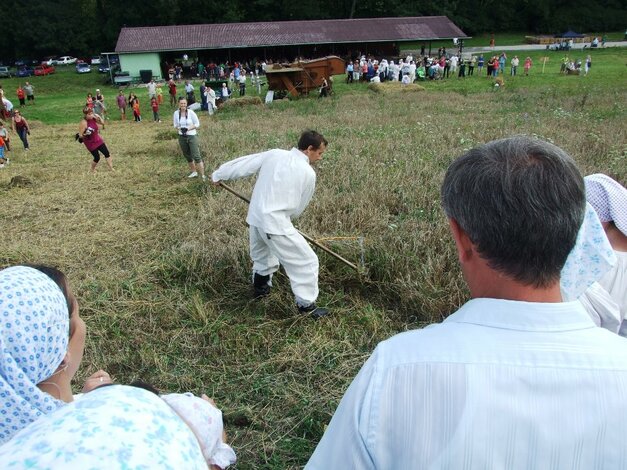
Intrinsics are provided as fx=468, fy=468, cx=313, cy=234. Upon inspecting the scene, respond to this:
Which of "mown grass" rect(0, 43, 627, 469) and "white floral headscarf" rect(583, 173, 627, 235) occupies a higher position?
"white floral headscarf" rect(583, 173, 627, 235)

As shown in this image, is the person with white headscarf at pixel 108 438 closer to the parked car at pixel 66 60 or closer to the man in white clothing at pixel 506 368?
the man in white clothing at pixel 506 368

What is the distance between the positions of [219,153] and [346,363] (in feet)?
22.3

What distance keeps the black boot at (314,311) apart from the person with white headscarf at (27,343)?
265cm

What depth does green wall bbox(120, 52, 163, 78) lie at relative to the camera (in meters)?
32.8

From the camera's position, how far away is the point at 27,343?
1075 mm

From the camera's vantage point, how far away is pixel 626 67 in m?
25.7

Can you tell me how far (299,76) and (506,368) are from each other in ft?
68.0

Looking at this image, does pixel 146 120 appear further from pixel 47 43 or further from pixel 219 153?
pixel 47 43

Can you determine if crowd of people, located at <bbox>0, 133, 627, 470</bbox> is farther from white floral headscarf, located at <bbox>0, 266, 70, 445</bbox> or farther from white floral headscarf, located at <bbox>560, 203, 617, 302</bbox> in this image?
white floral headscarf, located at <bbox>560, 203, 617, 302</bbox>

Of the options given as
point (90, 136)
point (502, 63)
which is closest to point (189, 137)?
point (90, 136)

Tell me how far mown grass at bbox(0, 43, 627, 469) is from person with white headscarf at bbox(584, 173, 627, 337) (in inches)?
66.4

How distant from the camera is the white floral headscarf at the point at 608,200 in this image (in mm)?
1879

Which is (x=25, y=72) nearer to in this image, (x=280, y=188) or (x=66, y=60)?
(x=66, y=60)

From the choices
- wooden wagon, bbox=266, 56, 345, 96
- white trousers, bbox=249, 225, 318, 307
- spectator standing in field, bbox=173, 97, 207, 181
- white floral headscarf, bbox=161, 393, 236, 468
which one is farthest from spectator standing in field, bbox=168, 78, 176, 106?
white floral headscarf, bbox=161, 393, 236, 468
